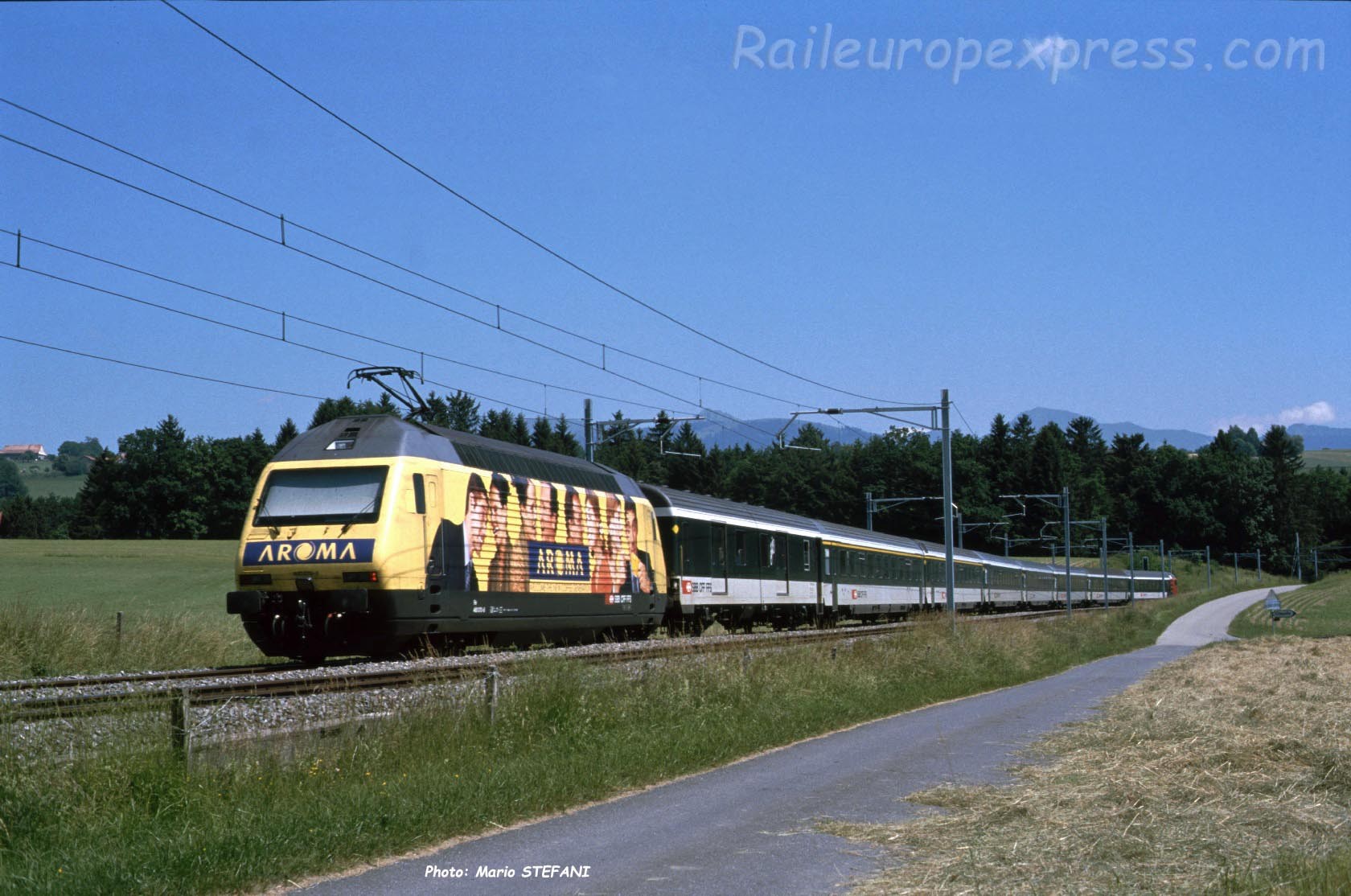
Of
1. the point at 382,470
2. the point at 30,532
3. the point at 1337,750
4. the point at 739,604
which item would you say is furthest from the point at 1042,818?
the point at 30,532

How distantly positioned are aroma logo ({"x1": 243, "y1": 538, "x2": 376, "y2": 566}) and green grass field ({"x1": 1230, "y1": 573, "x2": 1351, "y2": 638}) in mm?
46067

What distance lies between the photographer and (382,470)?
64.5 feet

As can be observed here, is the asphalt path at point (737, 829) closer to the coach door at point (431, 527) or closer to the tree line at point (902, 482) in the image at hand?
the coach door at point (431, 527)

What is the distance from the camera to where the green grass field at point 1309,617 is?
60469mm

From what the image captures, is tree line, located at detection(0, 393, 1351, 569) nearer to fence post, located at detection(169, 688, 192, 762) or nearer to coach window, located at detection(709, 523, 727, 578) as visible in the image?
coach window, located at detection(709, 523, 727, 578)

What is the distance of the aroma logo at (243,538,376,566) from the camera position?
1891 cm

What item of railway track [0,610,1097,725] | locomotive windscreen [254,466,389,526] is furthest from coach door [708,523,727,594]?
locomotive windscreen [254,466,389,526]

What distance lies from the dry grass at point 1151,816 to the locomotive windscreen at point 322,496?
10223mm

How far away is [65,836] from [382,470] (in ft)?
37.0

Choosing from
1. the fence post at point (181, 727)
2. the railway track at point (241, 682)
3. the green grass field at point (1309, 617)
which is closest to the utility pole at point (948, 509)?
the railway track at point (241, 682)

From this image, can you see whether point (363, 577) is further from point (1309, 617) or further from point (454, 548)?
point (1309, 617)

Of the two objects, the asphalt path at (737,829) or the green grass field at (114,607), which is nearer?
the asphalt path at (737,829)

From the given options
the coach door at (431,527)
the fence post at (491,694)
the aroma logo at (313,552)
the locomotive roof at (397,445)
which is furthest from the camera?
the locomotive roof at (397,445)

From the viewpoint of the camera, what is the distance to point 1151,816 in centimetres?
914
